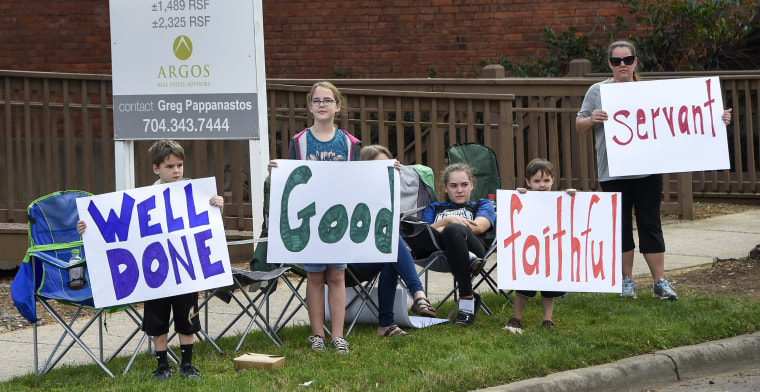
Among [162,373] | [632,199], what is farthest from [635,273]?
[162,373]

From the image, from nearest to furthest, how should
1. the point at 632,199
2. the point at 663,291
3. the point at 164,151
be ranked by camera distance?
1. the point at 164,151
2. the point at 663,291
3. the point at 632,199

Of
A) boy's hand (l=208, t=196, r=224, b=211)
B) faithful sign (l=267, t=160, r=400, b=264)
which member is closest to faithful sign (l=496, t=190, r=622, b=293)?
faithful sign (l=267, t=160, r=400, b=264)

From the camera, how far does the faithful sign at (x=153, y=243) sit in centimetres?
537

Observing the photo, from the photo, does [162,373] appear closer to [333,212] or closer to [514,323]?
[333,212]

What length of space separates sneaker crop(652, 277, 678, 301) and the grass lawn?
0.06 meters

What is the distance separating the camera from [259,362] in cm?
537

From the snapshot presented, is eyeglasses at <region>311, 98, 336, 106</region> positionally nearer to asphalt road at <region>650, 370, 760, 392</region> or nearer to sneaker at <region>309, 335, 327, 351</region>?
sneaker at <region>309, 335, 327, 351</region>

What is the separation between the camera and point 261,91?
24.9ft

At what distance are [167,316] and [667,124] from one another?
3428mm

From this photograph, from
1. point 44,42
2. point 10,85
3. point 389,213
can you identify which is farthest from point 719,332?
point 44,42

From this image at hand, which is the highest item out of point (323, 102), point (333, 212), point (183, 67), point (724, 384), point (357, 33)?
point (357, 33)

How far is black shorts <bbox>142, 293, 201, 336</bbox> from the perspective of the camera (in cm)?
536

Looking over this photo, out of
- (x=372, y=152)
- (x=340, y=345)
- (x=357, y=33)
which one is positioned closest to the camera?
(x=340, y=345)

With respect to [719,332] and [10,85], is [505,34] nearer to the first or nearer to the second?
[10,85]
